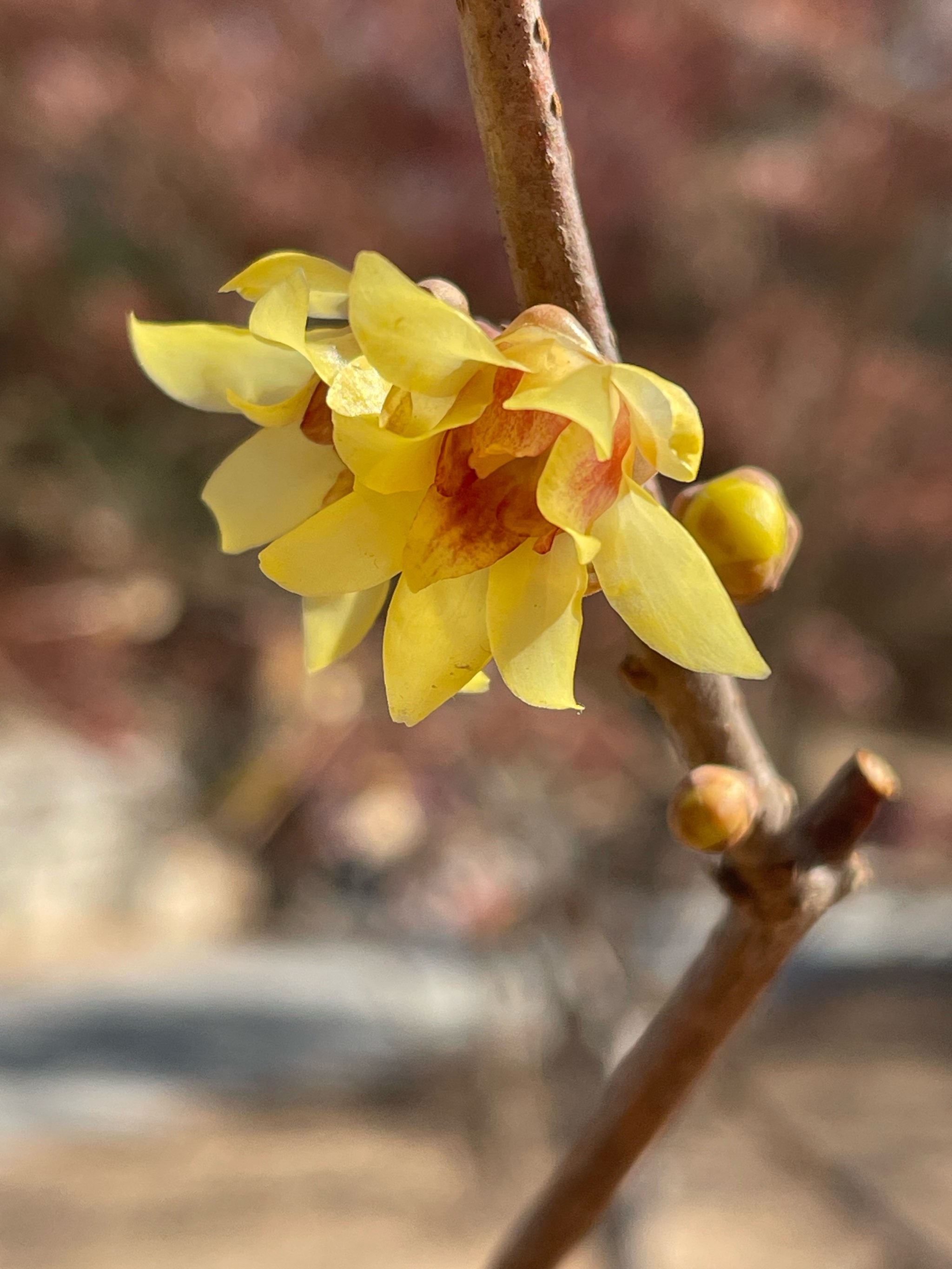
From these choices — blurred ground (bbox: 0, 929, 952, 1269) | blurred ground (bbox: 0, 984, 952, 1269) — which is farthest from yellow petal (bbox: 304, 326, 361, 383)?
blurred ground (bbox: 0, 984, 952, 1269)

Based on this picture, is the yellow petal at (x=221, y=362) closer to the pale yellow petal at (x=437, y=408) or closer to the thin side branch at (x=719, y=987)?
the pale yellow petal at (x=437, y=408)

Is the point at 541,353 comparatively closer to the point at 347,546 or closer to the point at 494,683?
the point at 347,546

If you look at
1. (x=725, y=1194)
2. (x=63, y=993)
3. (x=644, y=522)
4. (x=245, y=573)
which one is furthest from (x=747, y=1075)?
(x=644, y=522)

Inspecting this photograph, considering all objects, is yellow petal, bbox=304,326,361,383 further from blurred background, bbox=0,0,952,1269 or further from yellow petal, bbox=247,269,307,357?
blurred background, bbox=0,0,952,1269

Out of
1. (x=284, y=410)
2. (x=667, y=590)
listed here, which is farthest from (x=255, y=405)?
(x=667, y=590)

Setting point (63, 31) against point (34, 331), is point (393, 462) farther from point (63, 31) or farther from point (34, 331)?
point (34, 331)

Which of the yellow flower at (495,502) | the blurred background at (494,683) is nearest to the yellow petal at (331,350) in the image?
the yellow flower at (495,502)
